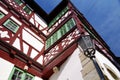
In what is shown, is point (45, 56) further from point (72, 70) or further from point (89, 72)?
point (89, 72)

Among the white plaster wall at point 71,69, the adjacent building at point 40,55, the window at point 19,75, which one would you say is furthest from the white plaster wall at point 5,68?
the white plaster wall at point 71,69

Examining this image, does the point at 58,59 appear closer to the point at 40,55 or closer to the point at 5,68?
the point at 40,55

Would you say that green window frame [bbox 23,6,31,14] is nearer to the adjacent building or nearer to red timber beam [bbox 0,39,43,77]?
the adjacent building

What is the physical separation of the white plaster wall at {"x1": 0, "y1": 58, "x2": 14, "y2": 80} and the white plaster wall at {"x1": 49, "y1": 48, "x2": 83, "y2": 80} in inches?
79.2

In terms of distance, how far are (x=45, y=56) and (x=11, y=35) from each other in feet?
7.13

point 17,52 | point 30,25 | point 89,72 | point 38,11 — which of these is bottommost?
point 89,72

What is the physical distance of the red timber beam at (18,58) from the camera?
233 inches

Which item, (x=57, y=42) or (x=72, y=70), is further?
(x=57, y=42)

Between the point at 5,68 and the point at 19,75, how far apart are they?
27.2 inches

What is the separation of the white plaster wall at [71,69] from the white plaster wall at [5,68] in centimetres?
201

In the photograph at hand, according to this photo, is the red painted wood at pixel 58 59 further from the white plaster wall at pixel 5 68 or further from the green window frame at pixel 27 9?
the green window frame at pixel 27 9

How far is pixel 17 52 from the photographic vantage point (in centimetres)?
639

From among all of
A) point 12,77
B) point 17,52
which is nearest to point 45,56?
point 17,52

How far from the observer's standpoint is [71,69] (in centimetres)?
577
